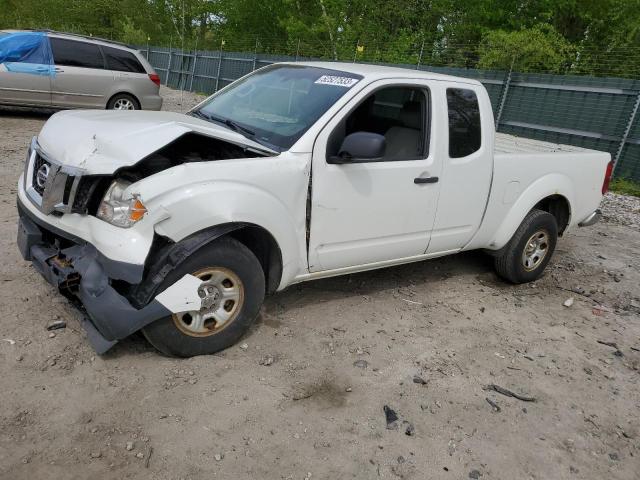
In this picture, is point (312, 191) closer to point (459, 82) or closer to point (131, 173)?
point (131, 173)

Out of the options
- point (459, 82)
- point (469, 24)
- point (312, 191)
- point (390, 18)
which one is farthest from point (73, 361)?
point (390, 18)

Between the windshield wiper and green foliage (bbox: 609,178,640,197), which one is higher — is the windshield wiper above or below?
above

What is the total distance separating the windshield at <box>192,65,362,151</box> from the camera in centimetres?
351

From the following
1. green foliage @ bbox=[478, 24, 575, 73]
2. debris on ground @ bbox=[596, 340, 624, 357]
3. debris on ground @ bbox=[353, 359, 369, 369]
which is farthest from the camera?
green foliage @ bbox=[478, 24, 575, 73]

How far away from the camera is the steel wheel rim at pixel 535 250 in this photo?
16.6 ft

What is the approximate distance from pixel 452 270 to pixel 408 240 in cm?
149

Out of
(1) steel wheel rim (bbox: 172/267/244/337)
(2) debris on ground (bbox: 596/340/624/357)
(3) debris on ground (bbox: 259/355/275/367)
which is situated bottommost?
(3) debris on ground (bbox: 259/355/275/367)

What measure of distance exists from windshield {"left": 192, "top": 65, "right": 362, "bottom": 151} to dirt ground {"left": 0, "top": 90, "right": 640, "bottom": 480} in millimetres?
1361

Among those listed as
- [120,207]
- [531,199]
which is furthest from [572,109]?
[120,207]

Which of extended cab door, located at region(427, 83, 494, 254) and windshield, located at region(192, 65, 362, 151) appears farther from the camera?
extended cab door, located at region(427, 83, 494, 254)

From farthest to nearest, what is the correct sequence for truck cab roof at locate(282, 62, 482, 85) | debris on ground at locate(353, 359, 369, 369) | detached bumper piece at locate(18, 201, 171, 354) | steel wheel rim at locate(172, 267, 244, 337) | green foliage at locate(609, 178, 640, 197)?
green foliage at locate(609, 178, 640, 197)
truck cab roof at locate(282, 62, 482, 85)
debris on ground at locate(353, 359, 369, 369)
steel wheel rim at locate(172, 267, 244, 337)
detached bumper piece at locate(18, 201, 171, 354)

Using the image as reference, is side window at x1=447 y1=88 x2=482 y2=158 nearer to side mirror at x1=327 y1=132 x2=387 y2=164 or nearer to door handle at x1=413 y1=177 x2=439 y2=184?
door handle at x1=413 y1=177 x2=439 y2=184

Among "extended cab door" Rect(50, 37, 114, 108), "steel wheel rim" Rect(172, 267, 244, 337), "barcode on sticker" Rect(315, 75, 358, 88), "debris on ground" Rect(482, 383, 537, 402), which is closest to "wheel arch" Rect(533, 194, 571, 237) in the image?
"debris on ground" Rect(482, 383, 537, 402)

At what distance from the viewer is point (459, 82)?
4.23 metres
